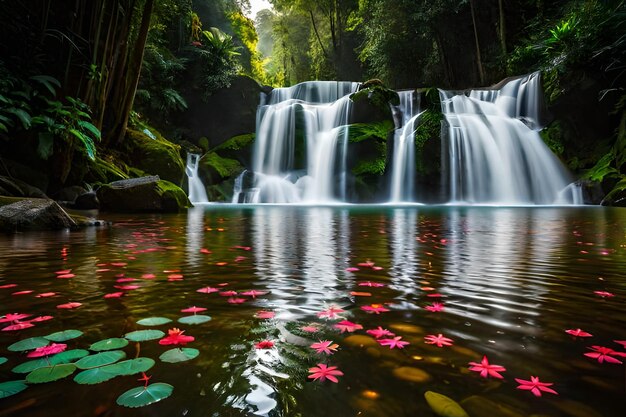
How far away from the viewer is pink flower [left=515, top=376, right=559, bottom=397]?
1135 mm

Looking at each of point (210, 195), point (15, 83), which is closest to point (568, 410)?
point (15, 83)

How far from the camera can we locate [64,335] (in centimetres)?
153

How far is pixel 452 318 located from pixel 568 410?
2.56 feet

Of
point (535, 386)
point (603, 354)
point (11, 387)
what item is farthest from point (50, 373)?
point (603, 354)

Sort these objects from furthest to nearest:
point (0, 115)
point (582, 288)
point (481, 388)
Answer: point (0, 115) → point (582, 288) → point (481, 388)

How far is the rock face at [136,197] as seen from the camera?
941cm

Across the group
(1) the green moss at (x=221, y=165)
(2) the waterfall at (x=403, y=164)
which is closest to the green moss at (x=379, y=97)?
(2) the waterfall at (x=403, y=164)

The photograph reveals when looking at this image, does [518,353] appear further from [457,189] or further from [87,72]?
[457,189]

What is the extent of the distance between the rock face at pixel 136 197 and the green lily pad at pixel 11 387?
8.89 m

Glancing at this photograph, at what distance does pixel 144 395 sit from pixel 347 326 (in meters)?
0.90

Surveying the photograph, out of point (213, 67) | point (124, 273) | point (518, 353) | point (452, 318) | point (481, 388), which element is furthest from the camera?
point (213, 67)

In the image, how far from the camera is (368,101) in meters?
18.4

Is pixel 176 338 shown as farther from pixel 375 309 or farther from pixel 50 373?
pixel 375 309

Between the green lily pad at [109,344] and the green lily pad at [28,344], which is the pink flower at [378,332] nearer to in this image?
the green lily pad at [109,344]
